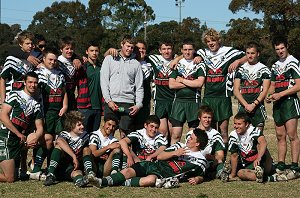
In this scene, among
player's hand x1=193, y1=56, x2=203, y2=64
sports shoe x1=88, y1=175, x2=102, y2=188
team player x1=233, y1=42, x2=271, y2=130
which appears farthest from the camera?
player's hand x1=193, y1=56, x2=203, y2=64

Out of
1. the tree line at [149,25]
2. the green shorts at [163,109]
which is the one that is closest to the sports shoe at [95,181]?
the green shorts at [163,109]

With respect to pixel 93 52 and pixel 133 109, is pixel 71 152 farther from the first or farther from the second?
pixel 93 52

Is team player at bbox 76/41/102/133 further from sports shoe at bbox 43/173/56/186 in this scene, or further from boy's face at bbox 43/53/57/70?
sports shoe at bbox 43/173/56/186

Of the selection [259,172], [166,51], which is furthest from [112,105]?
[259,172]

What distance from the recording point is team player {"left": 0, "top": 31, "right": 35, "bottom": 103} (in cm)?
826

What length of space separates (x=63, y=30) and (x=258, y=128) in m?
67.5

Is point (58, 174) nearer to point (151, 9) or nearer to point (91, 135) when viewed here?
point (91, 135)

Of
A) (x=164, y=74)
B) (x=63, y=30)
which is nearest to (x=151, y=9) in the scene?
(x=63, y=30)

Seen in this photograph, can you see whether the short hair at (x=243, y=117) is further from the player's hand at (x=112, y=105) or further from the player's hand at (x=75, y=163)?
the player's hand at (x=75, y=163)

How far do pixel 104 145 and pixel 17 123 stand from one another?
4.28ft

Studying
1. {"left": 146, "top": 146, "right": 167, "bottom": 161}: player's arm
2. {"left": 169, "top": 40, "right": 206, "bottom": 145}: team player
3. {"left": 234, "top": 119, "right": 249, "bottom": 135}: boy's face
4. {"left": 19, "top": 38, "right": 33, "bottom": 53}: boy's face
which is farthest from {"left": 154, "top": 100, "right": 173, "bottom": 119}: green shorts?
{"left": 19, "top": 38, "right": 33, "bottom": 53}: boy's face

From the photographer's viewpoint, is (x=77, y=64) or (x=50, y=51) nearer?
(x=50, y=51)

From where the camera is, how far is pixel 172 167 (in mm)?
7738

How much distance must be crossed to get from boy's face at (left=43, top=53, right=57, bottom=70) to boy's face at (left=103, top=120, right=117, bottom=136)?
1.19m
